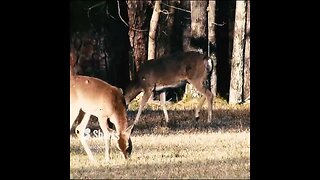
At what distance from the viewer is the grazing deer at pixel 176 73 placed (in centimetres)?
1741

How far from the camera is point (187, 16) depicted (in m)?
25.5

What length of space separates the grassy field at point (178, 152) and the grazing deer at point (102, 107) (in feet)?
0.71

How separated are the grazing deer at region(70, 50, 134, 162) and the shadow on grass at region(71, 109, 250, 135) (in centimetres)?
279

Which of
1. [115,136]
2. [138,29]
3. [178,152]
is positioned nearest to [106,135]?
[115,136]

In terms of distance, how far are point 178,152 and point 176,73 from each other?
217 inches

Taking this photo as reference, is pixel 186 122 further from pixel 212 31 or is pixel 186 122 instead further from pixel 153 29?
pixel 212 31

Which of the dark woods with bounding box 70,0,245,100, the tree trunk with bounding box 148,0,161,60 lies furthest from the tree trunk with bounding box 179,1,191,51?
the tree trunk with bounding box 148,0,161,60

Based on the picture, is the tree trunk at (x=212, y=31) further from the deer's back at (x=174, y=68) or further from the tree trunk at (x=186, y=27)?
the deer's back at (x=174, y=68)

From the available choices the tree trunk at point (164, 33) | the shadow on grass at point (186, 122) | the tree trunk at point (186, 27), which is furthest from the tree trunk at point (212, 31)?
the shadow on grass at point (186, 122)

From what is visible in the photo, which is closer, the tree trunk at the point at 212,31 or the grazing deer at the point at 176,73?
the grazing deer at the point at 176,73

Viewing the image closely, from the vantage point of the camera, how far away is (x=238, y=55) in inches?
892

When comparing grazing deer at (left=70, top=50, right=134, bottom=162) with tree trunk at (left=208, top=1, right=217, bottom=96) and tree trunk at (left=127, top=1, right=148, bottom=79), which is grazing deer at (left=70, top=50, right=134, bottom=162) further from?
tree trunk at (left=127, top=1, right=148, bottom=79)

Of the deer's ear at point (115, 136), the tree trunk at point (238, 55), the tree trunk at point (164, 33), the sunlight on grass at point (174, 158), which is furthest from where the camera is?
the tree trunk at point (164, 33)
